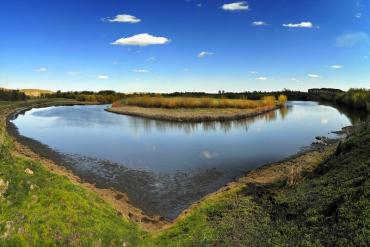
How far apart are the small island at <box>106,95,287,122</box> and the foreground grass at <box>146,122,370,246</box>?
4165 centimetres

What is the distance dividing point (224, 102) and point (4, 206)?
69.9 meters

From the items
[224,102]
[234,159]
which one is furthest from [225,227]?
[224,102]

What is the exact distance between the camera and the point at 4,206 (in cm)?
1190

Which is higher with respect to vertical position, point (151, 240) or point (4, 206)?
point (4, 206)

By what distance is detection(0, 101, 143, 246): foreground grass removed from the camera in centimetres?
1093

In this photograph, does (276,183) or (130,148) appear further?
(130,148)

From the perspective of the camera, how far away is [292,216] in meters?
12.9

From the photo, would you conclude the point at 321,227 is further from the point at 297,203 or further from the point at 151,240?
the point at 151,240

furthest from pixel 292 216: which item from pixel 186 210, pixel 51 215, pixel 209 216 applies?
pixel 51 215

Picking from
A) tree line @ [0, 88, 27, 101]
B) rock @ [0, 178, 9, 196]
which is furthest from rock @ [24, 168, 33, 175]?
tree line @ [0, 88, 27, 101]

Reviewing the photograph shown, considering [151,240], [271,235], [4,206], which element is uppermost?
[4,206]

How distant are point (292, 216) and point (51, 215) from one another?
29.6 feet

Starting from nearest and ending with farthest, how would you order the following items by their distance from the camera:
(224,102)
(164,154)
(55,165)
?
(55,165)
(164,154)
(224,102)

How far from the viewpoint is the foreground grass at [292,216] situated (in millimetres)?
10734
